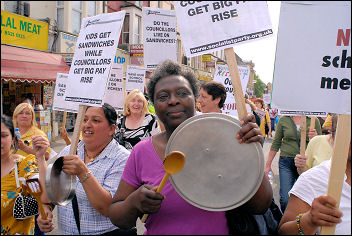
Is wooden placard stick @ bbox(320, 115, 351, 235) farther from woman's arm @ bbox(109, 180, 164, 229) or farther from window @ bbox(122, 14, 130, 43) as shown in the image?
window @ bbox(122, 14, 130, 43)

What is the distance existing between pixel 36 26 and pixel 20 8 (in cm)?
87

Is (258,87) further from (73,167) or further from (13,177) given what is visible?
(13,177)

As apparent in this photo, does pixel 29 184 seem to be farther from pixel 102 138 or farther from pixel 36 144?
pixel 102 138

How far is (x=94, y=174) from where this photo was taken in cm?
226

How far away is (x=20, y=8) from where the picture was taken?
1249 centimetres

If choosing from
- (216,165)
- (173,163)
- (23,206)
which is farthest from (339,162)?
(23,206)

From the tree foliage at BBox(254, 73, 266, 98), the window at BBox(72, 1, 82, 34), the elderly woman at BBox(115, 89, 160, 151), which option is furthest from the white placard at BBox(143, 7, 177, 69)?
the tree foliage at BBox(254, 73, 266, 98)

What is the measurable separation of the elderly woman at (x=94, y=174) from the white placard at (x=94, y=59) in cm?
32

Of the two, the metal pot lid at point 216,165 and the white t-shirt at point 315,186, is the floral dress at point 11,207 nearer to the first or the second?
the metal pot lid at point 216,165

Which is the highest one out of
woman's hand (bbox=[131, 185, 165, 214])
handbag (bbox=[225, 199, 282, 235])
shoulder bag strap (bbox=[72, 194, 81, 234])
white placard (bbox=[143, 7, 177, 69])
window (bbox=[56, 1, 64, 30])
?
window (bbox=[56, 1, 64, 30])

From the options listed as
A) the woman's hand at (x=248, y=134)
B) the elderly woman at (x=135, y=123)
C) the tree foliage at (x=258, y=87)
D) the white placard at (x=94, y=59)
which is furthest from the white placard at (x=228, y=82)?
the tree foliage at (x=258, y=87)

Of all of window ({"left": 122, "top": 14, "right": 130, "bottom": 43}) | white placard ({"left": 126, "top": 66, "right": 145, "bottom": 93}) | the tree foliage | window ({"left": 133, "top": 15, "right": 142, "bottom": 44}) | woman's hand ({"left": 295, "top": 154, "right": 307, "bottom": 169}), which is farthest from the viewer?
the tree foliage

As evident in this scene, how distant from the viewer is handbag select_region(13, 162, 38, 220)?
1884 millimetres

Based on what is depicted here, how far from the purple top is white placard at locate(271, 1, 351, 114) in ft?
2.10
